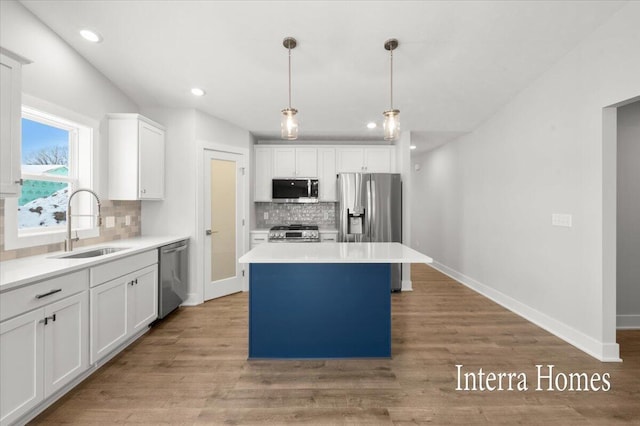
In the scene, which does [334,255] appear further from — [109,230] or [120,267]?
[109,230]

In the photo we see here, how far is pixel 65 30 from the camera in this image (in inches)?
105

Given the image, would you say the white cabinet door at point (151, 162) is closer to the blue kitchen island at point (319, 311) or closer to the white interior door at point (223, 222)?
the white interior door at point (223, 222)

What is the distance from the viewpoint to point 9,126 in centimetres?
187

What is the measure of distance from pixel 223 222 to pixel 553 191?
399 cm

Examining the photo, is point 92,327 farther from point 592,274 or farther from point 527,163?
point 527,163

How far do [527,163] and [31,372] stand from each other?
4659 mm

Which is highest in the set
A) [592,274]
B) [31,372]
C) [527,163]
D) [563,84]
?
[563,84]

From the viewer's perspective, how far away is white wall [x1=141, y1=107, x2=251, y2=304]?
3932 mm

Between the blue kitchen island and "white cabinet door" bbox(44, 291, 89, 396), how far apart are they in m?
1.17

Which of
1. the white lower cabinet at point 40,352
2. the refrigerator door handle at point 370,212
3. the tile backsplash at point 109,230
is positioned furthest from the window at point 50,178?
the refrigerator door handle at point 370,212

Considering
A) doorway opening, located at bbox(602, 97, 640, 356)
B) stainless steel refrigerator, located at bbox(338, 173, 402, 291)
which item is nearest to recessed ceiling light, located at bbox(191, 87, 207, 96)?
stainless steel refrigerator, located at bbox(338, 173, 402, 291)

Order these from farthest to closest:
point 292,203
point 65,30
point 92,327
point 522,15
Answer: point 292,203 → point 65,30 → point 522,15 → point 92,327

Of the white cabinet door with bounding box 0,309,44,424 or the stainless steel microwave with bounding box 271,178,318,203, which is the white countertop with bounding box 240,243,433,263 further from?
the stainless steel microwave with bounding box 271,178,318,203

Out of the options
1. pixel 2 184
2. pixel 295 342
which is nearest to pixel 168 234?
pixel 2 184
